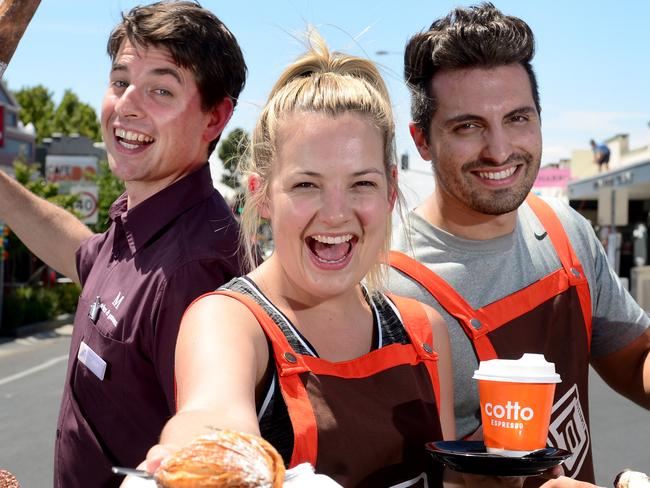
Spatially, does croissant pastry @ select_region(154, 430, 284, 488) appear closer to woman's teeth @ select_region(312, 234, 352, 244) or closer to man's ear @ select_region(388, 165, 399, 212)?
woman's teeth @ select_region(312, 234, 352, 244)

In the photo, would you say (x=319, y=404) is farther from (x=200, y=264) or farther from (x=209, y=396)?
(x=200, y=264)

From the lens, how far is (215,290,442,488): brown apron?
191 centimetres

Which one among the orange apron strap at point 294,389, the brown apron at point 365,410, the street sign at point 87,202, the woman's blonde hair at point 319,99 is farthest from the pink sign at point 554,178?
the orange apron strap at point 294,389

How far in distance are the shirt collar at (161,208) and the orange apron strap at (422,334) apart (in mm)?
825

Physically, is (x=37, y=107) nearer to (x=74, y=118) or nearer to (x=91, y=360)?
(x=74, y=118)

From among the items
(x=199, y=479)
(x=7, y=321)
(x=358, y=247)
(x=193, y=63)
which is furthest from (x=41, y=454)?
(x=7, y=321)

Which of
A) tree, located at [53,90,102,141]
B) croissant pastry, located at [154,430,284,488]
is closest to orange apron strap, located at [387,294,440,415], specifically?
croissant pastry, located at [154,430,284,488]

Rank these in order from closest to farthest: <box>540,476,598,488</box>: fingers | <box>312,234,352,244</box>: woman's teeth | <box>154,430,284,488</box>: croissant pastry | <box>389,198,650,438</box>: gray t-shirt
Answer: <box>154,430,284,488</box>: croissant pastry → <box>540,476,598,488</box>: fingers → <box>312,234,352,244</box>: woman's teeth → <box>389,198,650,438</box>: gray t-shirt

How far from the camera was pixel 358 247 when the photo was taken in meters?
2.11

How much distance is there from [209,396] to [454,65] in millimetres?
1587

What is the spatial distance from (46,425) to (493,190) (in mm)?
8422

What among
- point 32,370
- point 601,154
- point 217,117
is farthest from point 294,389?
point 601,154

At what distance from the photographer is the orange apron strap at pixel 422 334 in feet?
7.18

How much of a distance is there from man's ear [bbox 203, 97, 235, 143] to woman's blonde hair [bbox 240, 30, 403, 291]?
1.89ft
